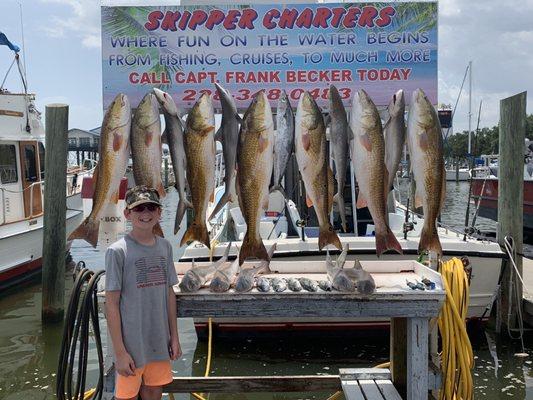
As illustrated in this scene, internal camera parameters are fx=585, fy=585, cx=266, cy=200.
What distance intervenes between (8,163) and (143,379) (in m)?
→ 10.0

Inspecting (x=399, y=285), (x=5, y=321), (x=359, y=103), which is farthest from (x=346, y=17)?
(x=5, y=321)

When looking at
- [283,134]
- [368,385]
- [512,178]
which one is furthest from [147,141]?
[512,178]

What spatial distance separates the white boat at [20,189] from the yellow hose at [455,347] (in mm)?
9050

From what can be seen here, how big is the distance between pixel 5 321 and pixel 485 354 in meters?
7.29

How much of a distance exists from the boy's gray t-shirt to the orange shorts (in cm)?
7

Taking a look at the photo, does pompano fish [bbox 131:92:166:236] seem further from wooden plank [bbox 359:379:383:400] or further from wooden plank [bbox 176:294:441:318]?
wooden plank [bbox 359:379:383:400]

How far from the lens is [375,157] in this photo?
3639 millimetres

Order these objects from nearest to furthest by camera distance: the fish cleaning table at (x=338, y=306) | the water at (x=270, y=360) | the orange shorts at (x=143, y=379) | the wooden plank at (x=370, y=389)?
the orange shorts at (x=143, y=379) < the fish cleaning table at (x=338, y=306) < the wooden plank at (x=370, y=389) < the water at (x=270, y=360)

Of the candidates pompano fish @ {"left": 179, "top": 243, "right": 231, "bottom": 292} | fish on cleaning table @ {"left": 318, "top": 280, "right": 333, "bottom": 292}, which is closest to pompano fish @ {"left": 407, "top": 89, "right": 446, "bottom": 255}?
fish on cleaning table @ {"left": 318, "top": 280, "right": 333, "bottom": 292}

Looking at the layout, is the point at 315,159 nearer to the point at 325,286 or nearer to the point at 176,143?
the point at 325,286

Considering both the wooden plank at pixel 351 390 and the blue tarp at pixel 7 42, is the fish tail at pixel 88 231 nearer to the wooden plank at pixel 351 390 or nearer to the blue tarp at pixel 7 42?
the wooden plank at pixel 351 390

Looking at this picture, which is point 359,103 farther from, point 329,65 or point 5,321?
point 5,321

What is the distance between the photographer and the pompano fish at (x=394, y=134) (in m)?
3.72

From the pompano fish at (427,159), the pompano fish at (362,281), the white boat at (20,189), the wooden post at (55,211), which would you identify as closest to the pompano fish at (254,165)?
the pompano fish at (362,281)
